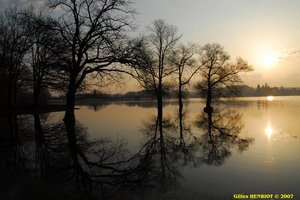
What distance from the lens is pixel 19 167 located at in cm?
934

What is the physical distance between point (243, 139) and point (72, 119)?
16126 mm

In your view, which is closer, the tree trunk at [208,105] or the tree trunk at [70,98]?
the tree trunk at [70,98]

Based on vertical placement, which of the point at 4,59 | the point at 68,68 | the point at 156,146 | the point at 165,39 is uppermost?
the point at 165,39

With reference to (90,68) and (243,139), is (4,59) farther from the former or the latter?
(243,139)

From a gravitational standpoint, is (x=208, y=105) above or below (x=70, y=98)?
below

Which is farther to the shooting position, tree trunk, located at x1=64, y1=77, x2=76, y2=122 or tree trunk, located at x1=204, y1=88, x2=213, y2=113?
tree trunk, located at x1=204, y1=88, x2=213, y2=113

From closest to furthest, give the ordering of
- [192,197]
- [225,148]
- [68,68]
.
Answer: [192,197], [225,148], [68,68]

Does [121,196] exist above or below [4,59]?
below

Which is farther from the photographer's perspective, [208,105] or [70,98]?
[208,105]

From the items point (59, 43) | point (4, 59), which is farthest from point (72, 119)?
point (4, 59)

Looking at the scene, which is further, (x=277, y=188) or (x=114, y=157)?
(x=114, y=157)

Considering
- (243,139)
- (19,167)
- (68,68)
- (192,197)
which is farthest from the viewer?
(68,68)

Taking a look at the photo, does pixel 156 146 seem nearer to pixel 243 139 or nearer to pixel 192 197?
pixel 243 139

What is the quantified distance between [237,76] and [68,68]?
3169 centimetres
